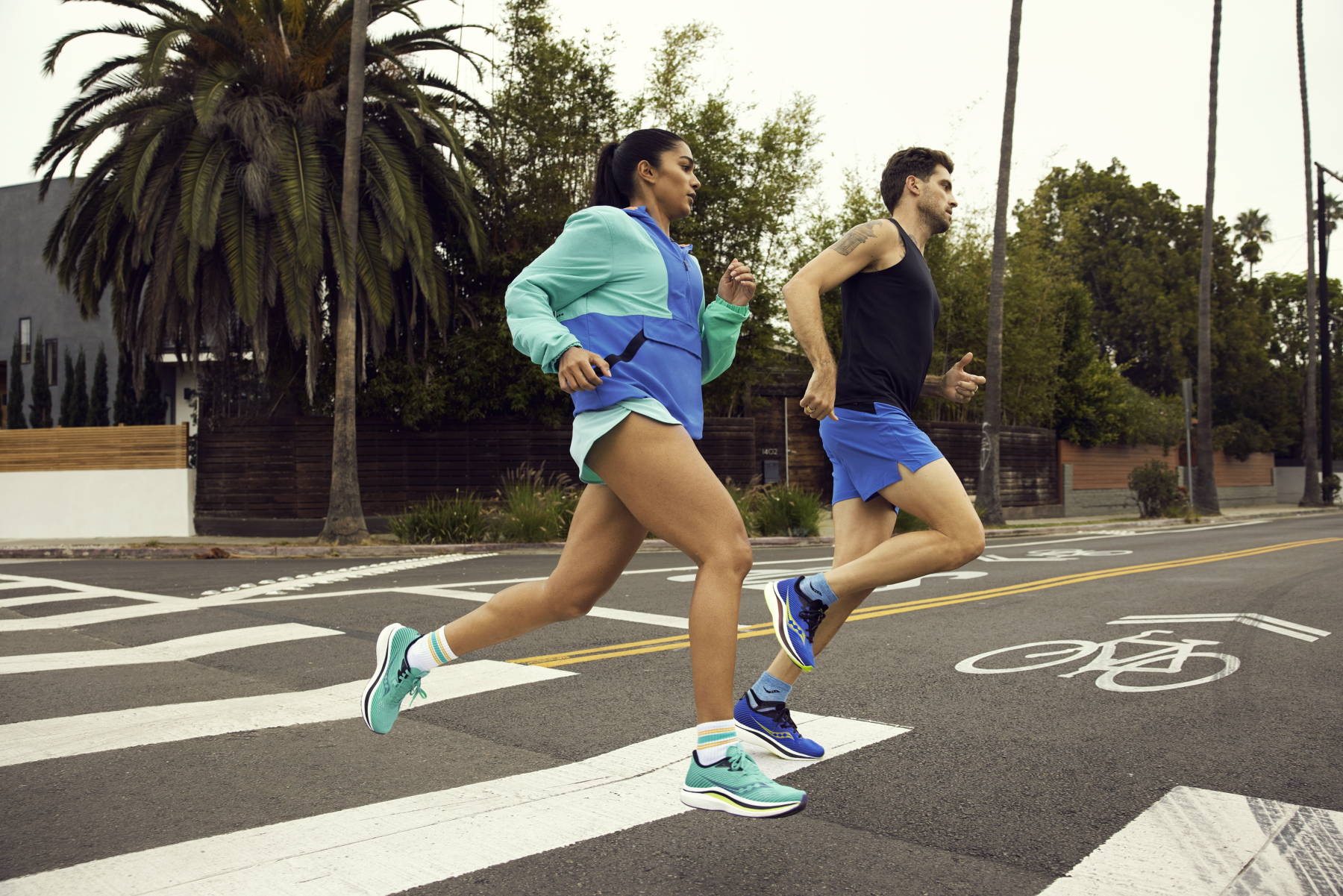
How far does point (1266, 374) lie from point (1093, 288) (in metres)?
7.32

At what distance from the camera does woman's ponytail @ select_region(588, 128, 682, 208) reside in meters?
3.50

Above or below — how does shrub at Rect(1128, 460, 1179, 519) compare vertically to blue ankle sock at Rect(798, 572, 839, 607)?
below

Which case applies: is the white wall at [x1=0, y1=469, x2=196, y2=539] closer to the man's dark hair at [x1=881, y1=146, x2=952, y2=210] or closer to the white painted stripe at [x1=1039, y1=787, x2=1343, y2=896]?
the man's dark hair at [x1=881, y1=146, x2=952, y2=210]

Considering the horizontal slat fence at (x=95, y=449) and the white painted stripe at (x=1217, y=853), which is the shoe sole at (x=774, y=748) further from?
the horizontal slat fence at (x=95, y=449)

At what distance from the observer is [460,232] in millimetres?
19359

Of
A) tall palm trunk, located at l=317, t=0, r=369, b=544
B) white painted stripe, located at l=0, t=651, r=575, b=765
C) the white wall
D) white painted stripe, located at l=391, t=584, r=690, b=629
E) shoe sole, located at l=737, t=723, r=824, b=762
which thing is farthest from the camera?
the white wall

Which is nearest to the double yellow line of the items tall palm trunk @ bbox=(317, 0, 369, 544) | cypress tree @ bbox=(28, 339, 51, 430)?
tall palm trunk @ bbox=(317, 0, 369, 544)

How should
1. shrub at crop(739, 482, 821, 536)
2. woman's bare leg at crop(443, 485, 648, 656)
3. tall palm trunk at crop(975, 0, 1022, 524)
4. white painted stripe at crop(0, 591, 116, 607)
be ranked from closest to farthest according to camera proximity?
woman's bare leg at crop(443, 485, 648, 656)
white painted stripe at crop(0, 591, 116, 607)
shrub at crop(739, 482, 821, 536)
tall palm trunk at crop(975, 0, 1022, 524)

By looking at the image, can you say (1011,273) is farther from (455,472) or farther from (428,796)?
(428,796)

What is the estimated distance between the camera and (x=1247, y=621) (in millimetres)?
7469

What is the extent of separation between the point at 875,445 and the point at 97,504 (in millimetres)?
18484

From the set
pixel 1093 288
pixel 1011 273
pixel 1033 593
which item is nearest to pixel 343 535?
pixel 1033 593

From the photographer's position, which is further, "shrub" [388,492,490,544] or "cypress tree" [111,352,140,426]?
"cypress tree" [111,352,140,426]

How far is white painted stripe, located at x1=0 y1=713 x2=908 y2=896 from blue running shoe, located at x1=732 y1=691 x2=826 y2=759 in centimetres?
5
